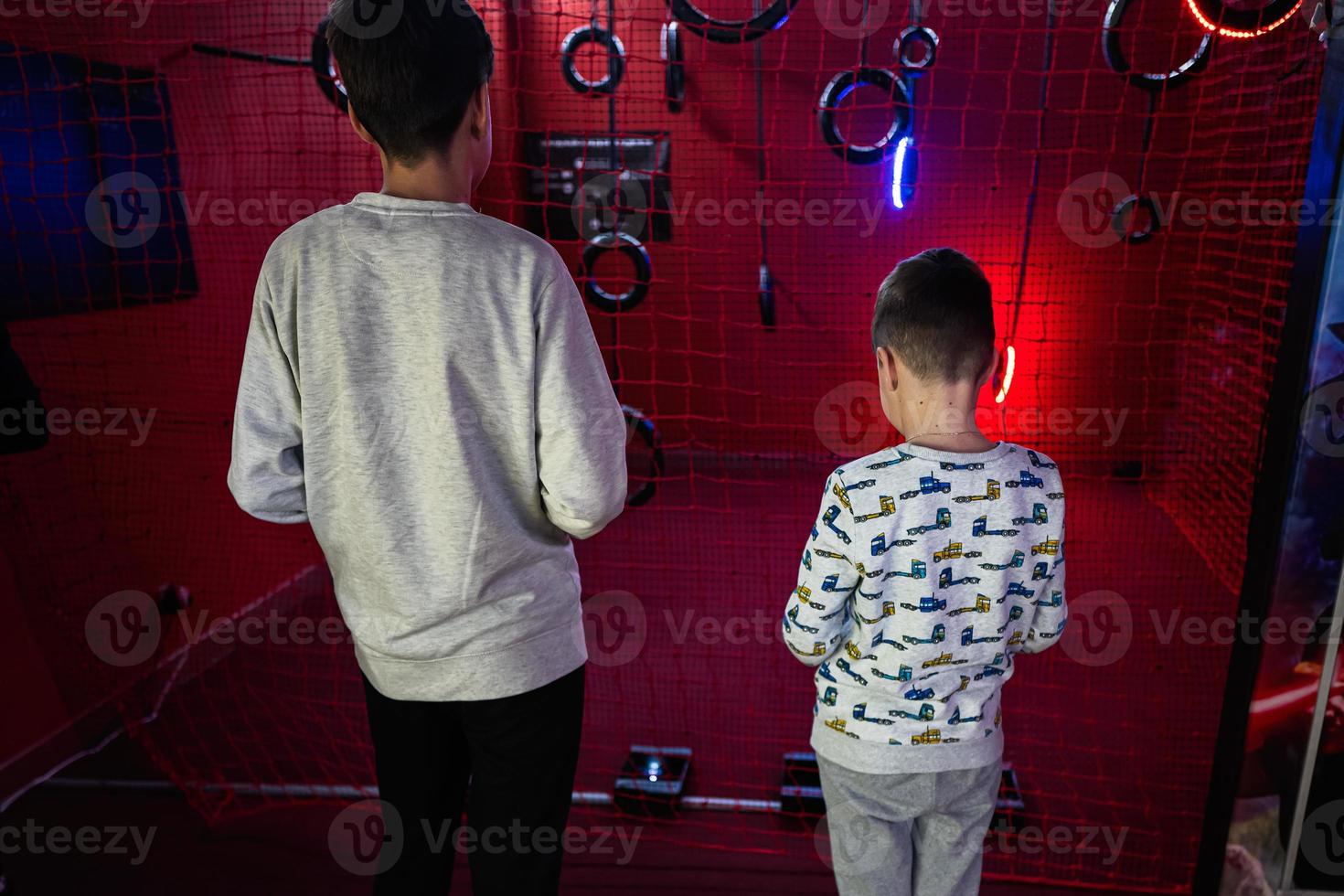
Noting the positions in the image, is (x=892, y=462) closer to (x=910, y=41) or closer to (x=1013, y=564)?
(x=1013, y=564)

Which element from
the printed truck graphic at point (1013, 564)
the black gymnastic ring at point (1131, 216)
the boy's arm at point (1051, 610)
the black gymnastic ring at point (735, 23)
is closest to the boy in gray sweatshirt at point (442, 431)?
the printed truck graphic at point (1013, 564)

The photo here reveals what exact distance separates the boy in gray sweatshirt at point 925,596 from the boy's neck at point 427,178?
545mm

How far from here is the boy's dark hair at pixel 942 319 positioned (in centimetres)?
108

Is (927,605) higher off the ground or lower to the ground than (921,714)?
higher

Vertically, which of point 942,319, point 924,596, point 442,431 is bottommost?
point 924,596

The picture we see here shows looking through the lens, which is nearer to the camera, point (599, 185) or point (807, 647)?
point (807, 647)

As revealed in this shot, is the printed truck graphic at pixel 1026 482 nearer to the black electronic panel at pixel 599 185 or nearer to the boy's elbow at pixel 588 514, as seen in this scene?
the boy's elbow at pixel 588 514

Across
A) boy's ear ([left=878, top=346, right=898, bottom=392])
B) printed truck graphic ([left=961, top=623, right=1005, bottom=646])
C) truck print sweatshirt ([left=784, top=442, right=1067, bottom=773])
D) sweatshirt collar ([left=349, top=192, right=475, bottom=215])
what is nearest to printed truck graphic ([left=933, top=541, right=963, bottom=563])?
truck print sweatshirt ([left=784, top=442, right=1067, bottom=773])

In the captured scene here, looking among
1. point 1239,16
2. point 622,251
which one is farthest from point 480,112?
point 1239,16

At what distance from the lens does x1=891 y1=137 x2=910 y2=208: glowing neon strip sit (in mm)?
2139

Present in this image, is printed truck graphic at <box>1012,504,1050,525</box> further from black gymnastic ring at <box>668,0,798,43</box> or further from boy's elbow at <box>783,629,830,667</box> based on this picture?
black gymnastic ring at <box>668,0,798,43</box>

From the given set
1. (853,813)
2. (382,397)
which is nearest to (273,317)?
(382,397)

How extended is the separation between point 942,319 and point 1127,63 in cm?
118

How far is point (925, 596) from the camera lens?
1.08m
